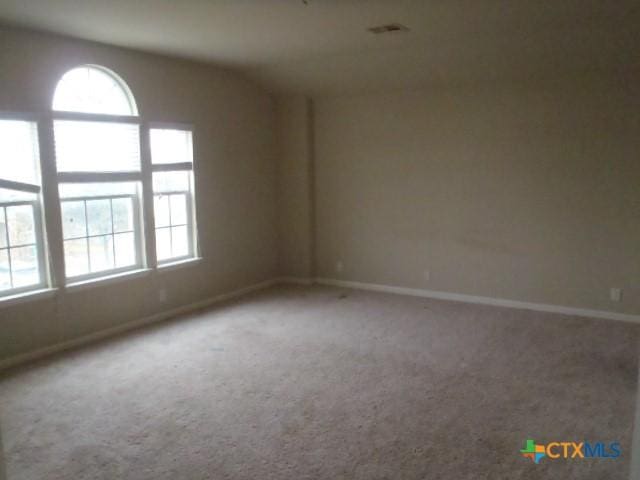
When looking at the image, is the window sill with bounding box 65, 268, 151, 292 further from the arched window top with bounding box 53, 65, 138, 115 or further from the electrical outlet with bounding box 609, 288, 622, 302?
the electrical outlet with bounding box 609, 288, 622, 302

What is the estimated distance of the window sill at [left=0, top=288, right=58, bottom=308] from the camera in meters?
3.79

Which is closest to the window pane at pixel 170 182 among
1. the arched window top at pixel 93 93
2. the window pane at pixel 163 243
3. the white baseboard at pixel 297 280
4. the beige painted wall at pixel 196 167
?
the beige painted wall at pixel 196 167

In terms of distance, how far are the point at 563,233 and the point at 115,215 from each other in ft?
14.1

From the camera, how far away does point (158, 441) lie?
2795mm

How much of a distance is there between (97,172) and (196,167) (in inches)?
44.7

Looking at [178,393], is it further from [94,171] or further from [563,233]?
[563,233]

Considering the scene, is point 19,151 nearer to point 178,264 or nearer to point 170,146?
point 170,146

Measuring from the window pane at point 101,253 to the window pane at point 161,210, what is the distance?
0.54m

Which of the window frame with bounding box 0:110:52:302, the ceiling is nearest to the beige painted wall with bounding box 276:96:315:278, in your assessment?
the ceiling

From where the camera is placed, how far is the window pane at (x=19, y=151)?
3766 millimetres

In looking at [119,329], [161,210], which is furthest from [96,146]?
[119,329]

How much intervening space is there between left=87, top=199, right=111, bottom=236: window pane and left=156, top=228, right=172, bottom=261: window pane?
1.89 feet

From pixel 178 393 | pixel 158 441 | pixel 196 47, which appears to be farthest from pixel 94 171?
pixel 158 441

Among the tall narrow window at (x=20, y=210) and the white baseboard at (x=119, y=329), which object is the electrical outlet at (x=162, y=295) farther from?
the tall narrow window at (x=20, y=210)
